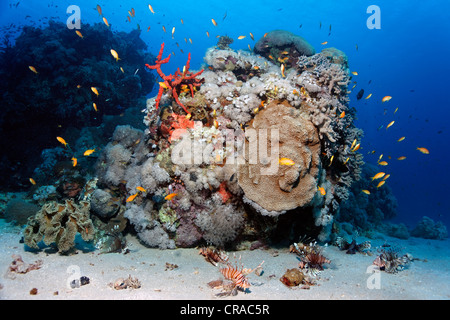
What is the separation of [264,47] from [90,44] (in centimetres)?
1067

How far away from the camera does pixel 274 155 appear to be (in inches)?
185

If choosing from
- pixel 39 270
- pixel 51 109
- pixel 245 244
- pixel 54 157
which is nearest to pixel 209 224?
pixel 245 244

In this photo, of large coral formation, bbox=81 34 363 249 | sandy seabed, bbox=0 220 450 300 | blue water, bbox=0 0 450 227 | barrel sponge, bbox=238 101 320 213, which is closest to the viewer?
sandy seabed, bbox=0 220 450 300

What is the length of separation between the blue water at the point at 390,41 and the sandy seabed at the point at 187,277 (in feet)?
110

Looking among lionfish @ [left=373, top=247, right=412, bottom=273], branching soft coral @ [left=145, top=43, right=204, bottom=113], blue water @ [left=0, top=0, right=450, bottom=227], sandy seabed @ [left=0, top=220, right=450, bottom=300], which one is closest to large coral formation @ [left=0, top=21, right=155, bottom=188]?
sandy seabed @ [left=0, top=220, right=450, bottom=300]

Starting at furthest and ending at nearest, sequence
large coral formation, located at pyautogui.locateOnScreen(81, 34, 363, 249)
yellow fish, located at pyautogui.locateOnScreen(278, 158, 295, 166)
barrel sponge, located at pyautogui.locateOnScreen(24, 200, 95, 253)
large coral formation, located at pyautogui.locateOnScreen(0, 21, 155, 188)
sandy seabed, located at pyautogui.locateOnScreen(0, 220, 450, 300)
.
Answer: large coral formation, located at pyautogui.locateOnScreen(0, 21, 155, 188) < large coral formation, located at pyautogui.locateOnScreen(81, 34, 363, 249) < barrel sponge, located at pyautogui.locateOnScreen(24, 200, 95, 253) < yellow fish, located at pyautogui.locateOnScreen(278, 158, 295, 166) < sandy seabed, located at pyautogui.locateOnScreen(0, 220, 450, 300)

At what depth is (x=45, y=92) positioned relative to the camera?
36.3 ft

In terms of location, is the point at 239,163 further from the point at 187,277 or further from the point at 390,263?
the point at 390,263

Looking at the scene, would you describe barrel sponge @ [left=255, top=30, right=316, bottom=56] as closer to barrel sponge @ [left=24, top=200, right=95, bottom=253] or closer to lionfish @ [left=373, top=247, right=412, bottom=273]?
lionfish @ [left=373, top=247, right=412, bottom=273]

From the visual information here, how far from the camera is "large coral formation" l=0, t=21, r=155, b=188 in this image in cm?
1062

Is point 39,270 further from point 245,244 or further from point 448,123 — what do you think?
point 448,123

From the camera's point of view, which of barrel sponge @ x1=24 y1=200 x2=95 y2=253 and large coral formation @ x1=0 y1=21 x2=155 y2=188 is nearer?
barrel sponge @ x1=24 y1=200 x2=95 y2=253

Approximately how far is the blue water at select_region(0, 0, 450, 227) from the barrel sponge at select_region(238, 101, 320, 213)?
33.9 m

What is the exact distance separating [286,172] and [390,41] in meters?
73.6
